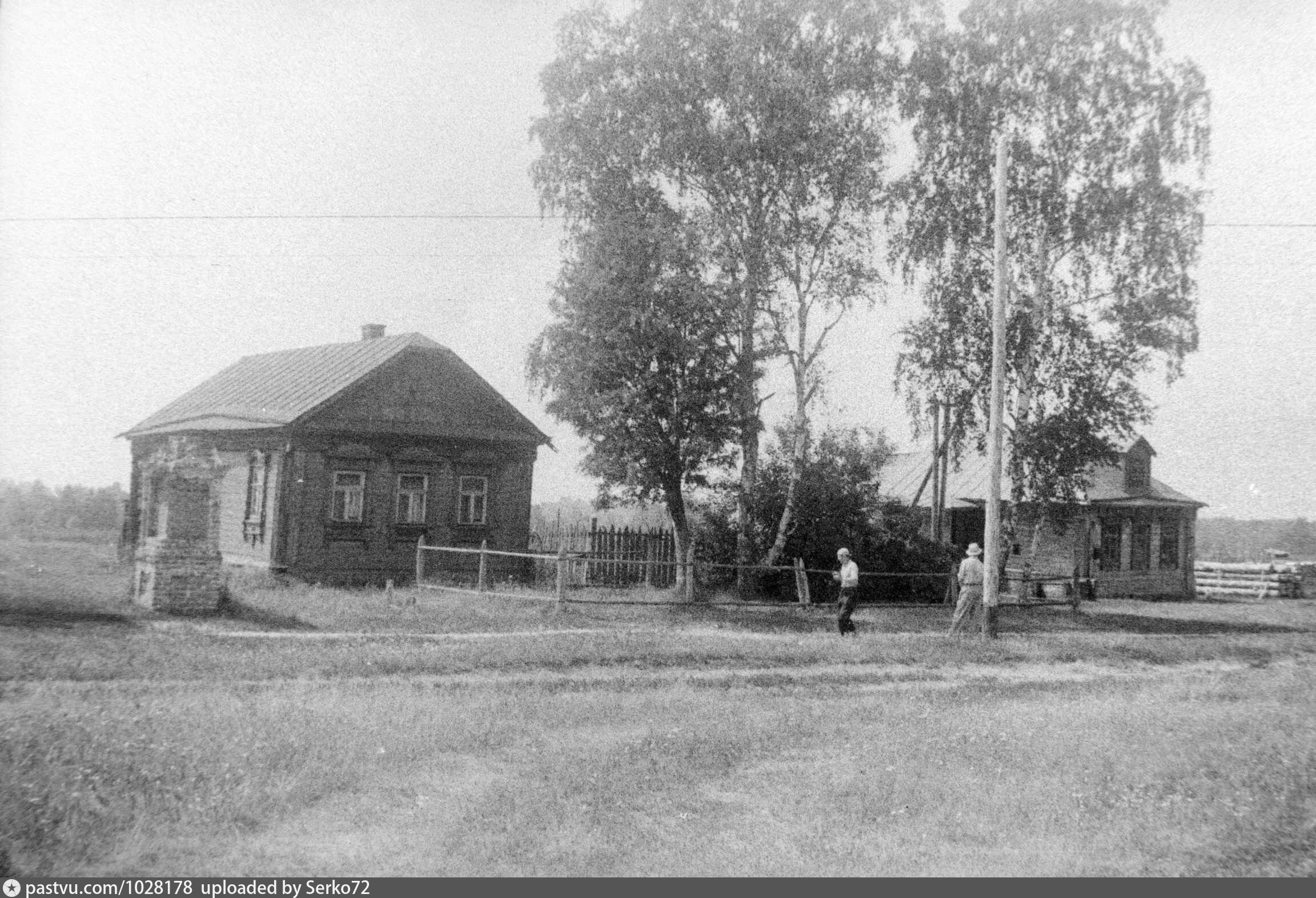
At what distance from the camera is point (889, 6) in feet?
67.7

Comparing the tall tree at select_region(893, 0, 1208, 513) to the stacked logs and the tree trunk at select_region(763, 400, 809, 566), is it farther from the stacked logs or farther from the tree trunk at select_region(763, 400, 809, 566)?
the stacked logs

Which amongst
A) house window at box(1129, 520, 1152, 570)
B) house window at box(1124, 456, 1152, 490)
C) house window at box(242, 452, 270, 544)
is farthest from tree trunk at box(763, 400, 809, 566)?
house window at box(1129, 520, 1152, 570)

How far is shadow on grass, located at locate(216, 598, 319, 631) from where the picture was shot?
14.4 metres

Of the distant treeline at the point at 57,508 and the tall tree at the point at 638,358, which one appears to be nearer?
the distant treeline at the point at 57,508

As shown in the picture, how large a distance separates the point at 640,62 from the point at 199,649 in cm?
1572

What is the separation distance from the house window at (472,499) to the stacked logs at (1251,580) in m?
27.1

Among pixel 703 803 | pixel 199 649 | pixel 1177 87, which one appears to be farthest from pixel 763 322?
pixel 703 803

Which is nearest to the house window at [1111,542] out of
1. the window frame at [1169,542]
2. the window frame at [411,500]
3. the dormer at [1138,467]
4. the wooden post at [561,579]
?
the dormer at [1138,467]

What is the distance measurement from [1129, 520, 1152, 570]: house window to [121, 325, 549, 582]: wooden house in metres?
22.2

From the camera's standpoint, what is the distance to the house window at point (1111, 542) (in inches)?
1364

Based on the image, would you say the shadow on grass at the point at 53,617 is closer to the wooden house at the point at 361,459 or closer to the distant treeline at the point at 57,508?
the distant treeline at the point at 57,508

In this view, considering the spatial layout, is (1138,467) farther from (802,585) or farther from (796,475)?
(802,585)

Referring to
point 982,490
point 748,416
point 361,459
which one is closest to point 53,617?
point 361,459

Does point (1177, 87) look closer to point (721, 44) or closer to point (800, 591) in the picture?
point (721, 44)
